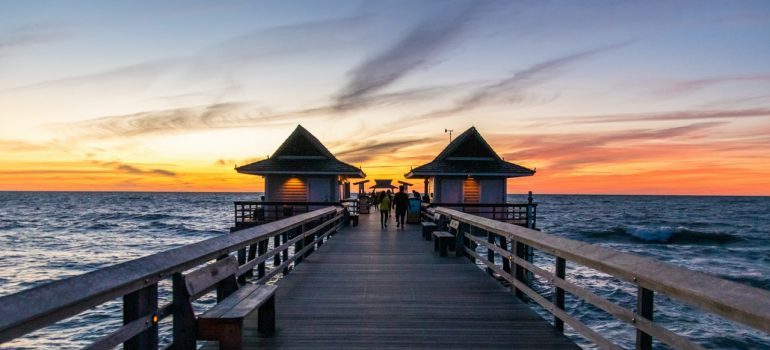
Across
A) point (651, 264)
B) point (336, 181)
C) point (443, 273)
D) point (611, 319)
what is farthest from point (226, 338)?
point (336, 181)

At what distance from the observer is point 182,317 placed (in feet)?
14.4

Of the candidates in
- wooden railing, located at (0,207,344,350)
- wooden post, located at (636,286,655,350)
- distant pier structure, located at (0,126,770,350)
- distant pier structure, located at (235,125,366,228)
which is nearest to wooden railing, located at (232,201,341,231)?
distant pier structure, located at (235,125,366,228)

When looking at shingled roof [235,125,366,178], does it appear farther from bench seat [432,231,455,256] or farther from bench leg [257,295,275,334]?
bench leg [257,295,275,334]

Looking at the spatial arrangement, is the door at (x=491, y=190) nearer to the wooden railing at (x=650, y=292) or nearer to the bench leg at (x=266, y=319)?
the wooden railing at (x=650, y=292)

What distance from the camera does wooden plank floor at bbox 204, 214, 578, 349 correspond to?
5668mm

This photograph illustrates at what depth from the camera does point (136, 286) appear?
3730 mm

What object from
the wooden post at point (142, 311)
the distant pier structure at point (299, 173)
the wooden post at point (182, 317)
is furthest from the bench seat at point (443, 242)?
the distant pier structure at point (299, 173)

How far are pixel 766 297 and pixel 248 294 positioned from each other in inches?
170

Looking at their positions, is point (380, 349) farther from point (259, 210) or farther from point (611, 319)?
point (259, 210)

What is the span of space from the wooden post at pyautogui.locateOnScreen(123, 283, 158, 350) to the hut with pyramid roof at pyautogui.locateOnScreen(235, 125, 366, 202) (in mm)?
25094

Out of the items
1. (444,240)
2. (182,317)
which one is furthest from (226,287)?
(444,240)

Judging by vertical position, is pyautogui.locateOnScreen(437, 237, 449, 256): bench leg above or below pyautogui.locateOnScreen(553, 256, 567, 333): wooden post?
below

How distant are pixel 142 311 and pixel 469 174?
2664 centimetres

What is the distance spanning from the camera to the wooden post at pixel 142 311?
150 inches
